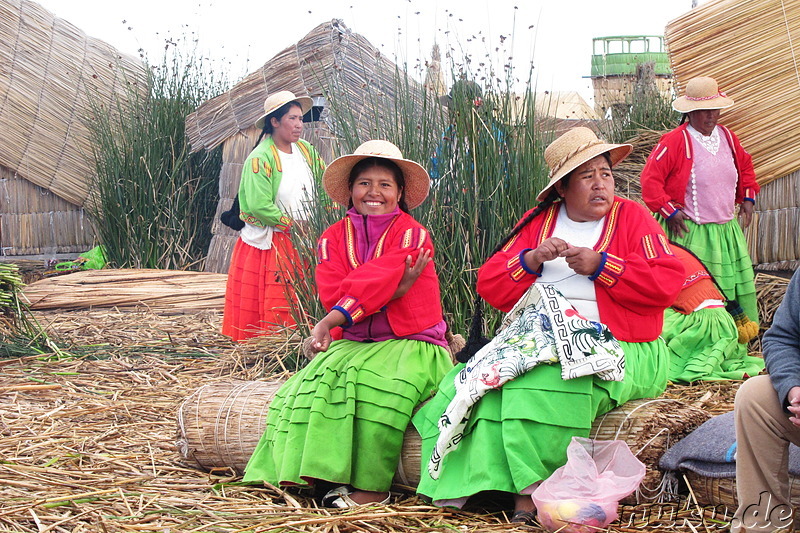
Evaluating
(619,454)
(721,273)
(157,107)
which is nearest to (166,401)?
(619,454)

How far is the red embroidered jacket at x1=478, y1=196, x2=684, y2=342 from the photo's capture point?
10.3 ft

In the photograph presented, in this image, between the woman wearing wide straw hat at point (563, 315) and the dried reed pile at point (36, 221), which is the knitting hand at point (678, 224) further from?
the dried reed pile at point (36, 221)

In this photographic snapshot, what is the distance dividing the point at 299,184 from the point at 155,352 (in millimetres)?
1381

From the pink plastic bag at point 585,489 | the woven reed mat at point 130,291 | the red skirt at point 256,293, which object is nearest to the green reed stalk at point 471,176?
the red skirt at point 256,293

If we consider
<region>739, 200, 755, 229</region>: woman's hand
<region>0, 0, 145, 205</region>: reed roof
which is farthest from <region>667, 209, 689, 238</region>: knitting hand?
<region>0, 0, 145, 205</region>: reed roof

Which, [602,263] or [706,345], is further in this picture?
[706,345]

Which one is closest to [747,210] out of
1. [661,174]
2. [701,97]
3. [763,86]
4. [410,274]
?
[661,174]

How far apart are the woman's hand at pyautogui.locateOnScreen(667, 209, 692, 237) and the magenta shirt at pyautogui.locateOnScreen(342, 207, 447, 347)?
2364 millimetres

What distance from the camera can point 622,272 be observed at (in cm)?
312

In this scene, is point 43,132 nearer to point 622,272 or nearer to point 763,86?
point 763,86

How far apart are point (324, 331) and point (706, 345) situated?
2.44 m

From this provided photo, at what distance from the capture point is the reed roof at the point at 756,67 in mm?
6277

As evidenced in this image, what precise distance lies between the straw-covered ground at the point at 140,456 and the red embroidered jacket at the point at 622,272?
0.62 metres

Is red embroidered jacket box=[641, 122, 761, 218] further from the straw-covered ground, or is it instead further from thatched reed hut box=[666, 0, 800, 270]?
the straw-covered ground
